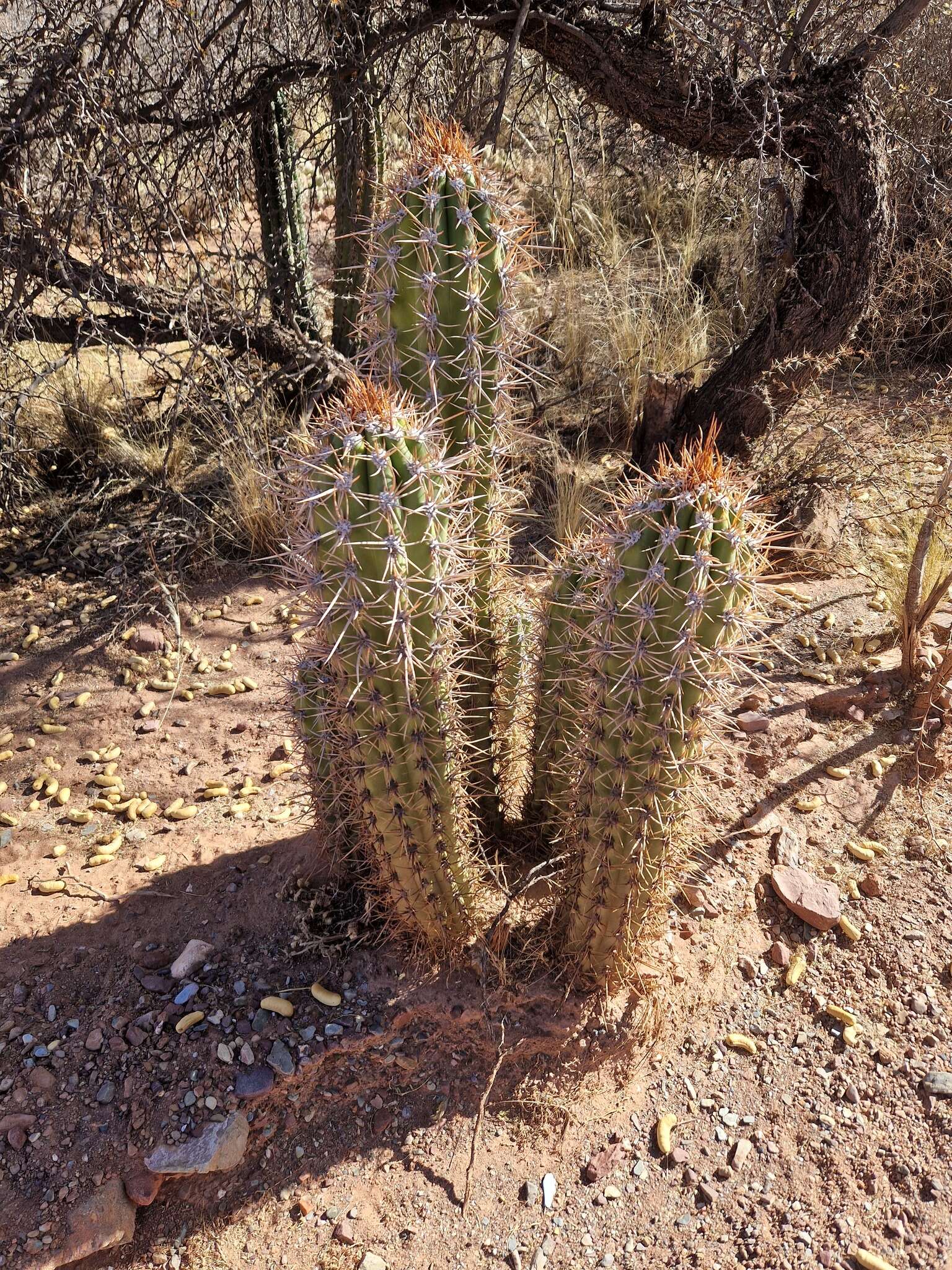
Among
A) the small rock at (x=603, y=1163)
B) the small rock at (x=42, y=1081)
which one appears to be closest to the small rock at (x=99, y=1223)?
the small rock at (x=42, y=1081)

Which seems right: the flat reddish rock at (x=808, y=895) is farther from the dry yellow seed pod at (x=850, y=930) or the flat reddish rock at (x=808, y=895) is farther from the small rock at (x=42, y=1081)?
the small rock at (x=42, y=1081)

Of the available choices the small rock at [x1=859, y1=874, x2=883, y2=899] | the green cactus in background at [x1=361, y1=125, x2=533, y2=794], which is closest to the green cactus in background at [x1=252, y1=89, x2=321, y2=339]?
the green cactus in background at [x1=361, y1=125, x2=533, y2=794]

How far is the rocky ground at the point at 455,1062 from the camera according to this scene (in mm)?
2051

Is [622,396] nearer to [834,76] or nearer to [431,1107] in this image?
[834,76]

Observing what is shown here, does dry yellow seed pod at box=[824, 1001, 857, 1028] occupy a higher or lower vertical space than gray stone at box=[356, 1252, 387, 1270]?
higher

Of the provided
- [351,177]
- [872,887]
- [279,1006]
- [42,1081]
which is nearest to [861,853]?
[872,887]

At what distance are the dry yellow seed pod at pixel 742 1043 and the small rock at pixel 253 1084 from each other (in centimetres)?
112

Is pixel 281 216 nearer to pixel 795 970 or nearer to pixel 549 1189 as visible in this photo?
pixel 795 970

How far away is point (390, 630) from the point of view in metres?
1.68

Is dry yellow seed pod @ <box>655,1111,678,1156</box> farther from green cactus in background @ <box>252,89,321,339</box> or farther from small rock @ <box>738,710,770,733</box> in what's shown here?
green cactus in background @ <box>252,89,321,339</box>

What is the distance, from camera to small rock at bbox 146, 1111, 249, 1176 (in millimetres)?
2041

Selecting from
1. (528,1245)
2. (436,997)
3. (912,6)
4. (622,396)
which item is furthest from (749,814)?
(912,6)

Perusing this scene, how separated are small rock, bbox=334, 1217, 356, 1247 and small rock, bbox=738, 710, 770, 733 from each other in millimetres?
1827

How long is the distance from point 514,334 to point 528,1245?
6.56 ft
